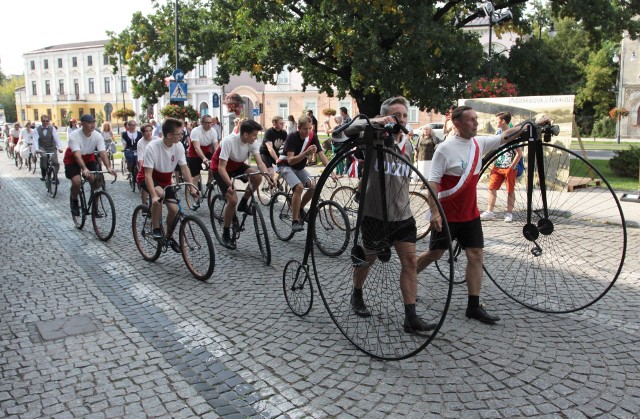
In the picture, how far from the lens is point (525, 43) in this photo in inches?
950

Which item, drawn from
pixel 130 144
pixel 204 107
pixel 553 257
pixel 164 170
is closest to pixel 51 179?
pixel 130 144

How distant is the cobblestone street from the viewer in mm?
3803

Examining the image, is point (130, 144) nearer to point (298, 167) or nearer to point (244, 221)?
point (298, 167)

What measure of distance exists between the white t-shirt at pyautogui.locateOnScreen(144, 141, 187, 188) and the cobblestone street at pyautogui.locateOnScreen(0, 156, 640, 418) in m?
1.46

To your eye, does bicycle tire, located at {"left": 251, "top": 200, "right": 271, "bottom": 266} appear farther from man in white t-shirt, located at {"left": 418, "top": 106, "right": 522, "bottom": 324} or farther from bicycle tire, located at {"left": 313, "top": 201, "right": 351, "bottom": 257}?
man in white t-shirt, located at {"left": 418, "top": 106, "right": 522, "bottom": 324}

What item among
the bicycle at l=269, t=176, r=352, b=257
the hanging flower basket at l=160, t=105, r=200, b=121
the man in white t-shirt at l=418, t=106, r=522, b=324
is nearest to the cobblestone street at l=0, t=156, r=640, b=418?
the man in white t-shirt at l=418, t=106, r=522, b=324

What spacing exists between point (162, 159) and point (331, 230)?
7.92 ft

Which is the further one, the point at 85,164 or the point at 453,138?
the point at 85,164

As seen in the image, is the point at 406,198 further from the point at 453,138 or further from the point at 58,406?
the point at 58,406

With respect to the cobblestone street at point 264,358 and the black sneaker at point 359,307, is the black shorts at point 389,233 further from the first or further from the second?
the cobblestone street at point 264,358

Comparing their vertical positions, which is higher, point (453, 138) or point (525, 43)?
point (525, 43)

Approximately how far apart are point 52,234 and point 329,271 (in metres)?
5.55

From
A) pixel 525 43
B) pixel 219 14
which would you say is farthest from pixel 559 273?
pixel 219 14

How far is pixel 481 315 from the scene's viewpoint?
525 centimetres
